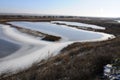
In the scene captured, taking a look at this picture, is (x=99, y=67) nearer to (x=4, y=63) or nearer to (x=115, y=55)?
(x=115, y=55)

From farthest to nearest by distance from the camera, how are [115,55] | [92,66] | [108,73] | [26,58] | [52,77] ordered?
1. [26,58]
2. [115,55]
3. [92,66]
4. [52,77]
5. [108,73]

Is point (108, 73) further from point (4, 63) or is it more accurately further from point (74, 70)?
point (4, 63)

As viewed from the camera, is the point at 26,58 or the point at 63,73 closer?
the point at 63,73

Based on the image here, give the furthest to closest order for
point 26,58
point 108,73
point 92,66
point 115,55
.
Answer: point 26,58
point 115,55
point 92,66
point 108,73

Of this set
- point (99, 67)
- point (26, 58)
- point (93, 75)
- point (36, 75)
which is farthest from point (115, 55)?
point (26, 58)

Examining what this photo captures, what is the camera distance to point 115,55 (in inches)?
491

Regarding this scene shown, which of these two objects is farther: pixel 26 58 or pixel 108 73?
pixel 26 58

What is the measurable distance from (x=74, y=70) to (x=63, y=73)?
50 cm

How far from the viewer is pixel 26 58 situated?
20484 millimetres

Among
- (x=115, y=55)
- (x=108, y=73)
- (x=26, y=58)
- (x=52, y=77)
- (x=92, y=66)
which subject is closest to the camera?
(x=108, y=73)

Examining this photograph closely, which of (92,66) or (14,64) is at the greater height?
(92,66)

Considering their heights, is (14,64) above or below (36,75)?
below

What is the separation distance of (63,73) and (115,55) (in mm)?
3601

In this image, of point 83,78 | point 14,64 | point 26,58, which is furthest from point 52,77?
point 26,58
